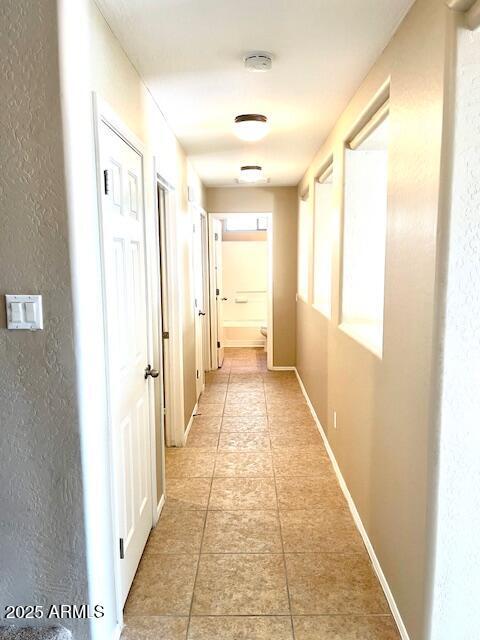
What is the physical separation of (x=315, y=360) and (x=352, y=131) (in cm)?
212

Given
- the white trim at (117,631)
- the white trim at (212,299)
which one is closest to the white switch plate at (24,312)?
the white trim at (117,631)

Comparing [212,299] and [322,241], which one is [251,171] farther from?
[212,299]

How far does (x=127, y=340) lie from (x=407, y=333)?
1167 millimetres

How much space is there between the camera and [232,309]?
26.3 feet

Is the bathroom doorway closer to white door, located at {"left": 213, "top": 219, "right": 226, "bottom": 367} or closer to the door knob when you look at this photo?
white door, located at {"left": 213, "top": 219, "right": 226, "bottom": 367}

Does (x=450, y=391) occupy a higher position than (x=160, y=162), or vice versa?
(x=160, y=162)

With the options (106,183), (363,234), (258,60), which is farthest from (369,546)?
(258,60)

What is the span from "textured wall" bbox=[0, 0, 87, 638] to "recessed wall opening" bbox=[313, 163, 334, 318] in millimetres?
3019

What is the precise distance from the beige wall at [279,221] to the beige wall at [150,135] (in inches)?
45.7

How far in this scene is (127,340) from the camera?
204 centimetres

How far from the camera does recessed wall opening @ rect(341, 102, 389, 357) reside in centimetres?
284

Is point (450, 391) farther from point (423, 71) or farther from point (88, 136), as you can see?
point (88, 136)

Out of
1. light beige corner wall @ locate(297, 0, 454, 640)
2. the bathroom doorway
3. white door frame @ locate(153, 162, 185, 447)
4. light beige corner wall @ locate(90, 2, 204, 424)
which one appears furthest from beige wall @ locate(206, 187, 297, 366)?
light beige corner wall @ locate(297, 0, 454, 640)

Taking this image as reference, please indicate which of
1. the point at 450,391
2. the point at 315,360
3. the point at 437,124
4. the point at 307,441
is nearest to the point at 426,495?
the point at 450,391
